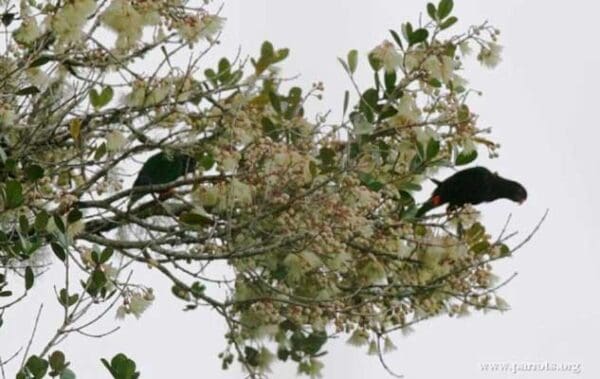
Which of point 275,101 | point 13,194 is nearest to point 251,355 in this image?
point 275,101

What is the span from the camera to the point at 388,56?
136 inches

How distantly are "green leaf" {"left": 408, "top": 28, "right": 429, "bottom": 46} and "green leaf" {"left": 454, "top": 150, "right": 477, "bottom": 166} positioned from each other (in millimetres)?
260

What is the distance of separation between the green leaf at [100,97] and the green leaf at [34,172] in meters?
0.30

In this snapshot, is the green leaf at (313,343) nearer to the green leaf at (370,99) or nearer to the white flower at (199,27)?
the green leaf at (370,99)

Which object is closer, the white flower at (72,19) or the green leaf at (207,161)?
the white flower at (72,19)

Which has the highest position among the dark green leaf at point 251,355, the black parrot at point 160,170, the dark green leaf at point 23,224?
the black parrot at point 160,170

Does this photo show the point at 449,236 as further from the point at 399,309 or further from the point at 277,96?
the point at 277,96

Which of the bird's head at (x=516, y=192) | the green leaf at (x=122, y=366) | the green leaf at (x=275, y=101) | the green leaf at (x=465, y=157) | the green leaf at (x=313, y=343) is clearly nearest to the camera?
the green leaf at (x=122, y=366)

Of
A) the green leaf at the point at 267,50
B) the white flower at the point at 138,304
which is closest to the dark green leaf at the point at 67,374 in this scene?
the white flower at the point at 138,304

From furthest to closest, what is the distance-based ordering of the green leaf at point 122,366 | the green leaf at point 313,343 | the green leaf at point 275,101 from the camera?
1. the green leaf at point 313,343
2. the green leaf at point 275,101
3. the green leaf at point 122,366

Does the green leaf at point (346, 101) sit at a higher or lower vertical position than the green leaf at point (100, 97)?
higher

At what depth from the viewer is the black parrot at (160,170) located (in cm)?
356

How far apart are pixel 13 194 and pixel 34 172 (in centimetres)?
14

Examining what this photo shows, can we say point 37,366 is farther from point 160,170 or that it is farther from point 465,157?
point 465,157
